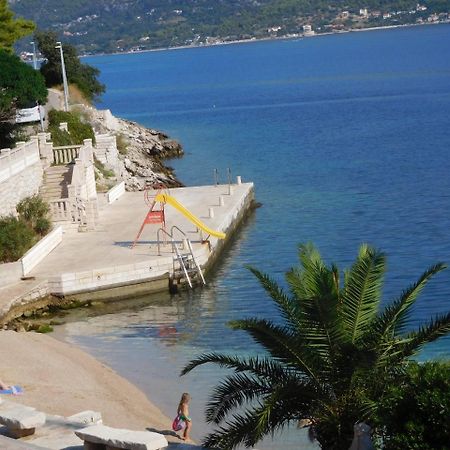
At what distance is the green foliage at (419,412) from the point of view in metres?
12.7

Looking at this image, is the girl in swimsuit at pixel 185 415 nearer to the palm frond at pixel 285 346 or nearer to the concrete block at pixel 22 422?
→ the concrete block at pixel 22 422

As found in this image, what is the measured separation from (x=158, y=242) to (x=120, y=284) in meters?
2.75

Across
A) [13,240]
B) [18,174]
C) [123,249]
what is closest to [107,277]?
[123,249]

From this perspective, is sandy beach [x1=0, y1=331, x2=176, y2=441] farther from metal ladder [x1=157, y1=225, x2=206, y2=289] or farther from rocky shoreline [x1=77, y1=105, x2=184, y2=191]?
rocky shoreline [x1=77, y1=105, x2=184, y2=191]

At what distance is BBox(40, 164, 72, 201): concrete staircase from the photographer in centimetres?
3994

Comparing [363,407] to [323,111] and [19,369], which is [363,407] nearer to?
[19,369]

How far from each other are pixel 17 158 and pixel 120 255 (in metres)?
6.41

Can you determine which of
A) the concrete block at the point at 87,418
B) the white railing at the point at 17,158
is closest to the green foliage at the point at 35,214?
the white railing at the point at 17,158

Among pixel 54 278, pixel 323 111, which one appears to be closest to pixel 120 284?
pixel 54 278

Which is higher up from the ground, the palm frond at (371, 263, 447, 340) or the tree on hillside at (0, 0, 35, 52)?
the tree on hillside at (0, 0, 35, 52)

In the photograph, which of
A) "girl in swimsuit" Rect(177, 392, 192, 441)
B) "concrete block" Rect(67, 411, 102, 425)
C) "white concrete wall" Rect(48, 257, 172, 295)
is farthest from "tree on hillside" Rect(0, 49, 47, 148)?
"concrete block" Rect(67, 411, 102, 425)

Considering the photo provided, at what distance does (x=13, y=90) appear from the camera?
153ft

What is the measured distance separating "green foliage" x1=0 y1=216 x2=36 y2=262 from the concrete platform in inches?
27.3

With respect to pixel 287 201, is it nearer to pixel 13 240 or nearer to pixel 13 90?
pixel 13 90
